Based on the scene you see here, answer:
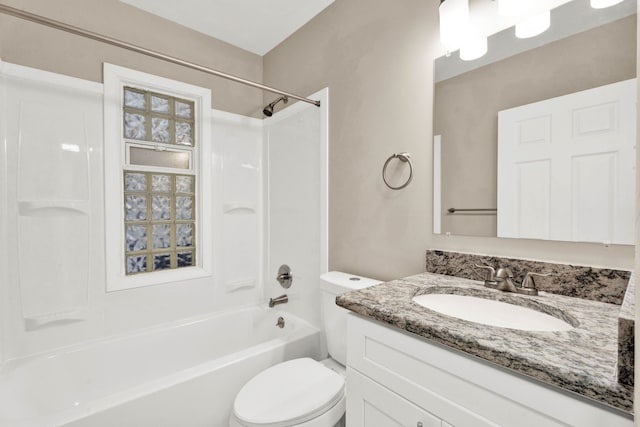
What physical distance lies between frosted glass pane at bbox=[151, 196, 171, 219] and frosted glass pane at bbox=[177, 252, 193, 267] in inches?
11.8

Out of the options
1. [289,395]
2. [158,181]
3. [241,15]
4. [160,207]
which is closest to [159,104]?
[158,181]

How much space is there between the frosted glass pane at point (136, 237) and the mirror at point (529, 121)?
6.28 ft

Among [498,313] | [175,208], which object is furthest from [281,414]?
[175,208]

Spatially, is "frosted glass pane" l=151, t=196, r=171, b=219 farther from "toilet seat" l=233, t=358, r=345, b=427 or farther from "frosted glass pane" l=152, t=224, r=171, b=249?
"toilet seat" l=233, t=358, r=345, b=427

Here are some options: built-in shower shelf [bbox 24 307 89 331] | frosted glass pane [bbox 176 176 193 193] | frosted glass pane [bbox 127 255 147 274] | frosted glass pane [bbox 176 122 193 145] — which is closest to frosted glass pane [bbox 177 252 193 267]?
frosted glass pane [bbox 127 255 147 274]

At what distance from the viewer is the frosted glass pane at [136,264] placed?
195cm

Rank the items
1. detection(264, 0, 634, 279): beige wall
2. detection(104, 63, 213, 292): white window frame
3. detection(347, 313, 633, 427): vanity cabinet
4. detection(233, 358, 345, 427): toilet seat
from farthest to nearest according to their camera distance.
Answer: detection(104, 63, 213, 292): white window frame, detection(264, 0, 634, 279): beige wall, detection(233, 358, 345, 427): toilet seat, detection(347, 313, 633, 427): vanity cabinet

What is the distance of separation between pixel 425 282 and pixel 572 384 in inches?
24.6

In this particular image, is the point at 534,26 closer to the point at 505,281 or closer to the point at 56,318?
the point at 505,281

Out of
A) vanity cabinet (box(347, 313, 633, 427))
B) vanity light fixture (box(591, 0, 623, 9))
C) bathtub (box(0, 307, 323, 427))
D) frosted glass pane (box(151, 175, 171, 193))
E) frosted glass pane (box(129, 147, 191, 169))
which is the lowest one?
bathtub (box(0, 307, 323, 427))

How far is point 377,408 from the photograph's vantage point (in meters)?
0.87

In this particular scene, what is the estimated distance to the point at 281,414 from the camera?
1101 mm

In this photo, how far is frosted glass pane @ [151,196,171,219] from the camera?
2057mm

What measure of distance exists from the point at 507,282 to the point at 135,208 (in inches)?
86.0
